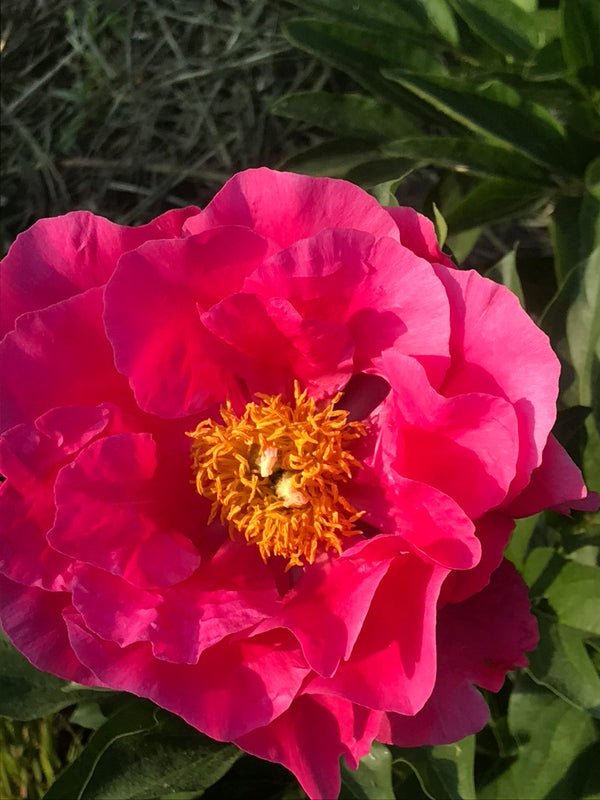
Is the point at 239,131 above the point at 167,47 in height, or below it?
below

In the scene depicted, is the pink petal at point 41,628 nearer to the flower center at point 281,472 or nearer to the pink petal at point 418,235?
the flower center at point 281,472

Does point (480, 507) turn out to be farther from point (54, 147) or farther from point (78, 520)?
point (54, 147)

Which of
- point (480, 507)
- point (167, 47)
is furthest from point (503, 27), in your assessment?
point (167, 47)

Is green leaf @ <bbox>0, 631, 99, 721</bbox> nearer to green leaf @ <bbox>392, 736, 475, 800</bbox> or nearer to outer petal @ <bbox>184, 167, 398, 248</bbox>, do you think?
green leaf @ <bbox>392, 736, 475, 800</bbox>

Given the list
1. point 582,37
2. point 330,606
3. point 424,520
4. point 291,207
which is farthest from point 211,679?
point 582,37

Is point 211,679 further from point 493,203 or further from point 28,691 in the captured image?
point 493,203

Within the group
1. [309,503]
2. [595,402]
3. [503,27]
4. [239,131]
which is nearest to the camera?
[309,503]
